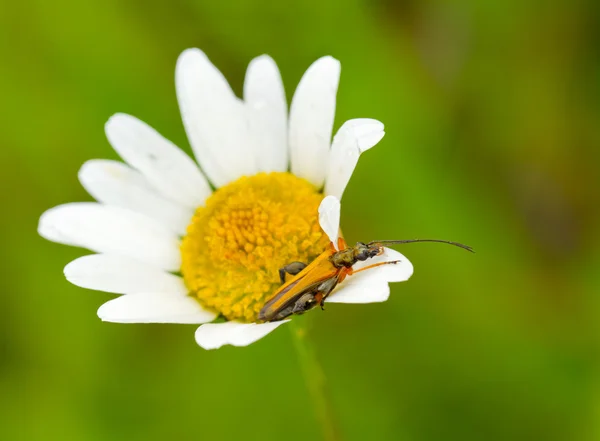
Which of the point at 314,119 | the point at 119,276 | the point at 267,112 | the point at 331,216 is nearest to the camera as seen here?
the point at 331,216

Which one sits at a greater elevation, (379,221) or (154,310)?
(379,221)

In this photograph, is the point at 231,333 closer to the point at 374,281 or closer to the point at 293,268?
the point at 293,268

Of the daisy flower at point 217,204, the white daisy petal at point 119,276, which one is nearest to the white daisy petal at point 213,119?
the daisy flower at point 217,204

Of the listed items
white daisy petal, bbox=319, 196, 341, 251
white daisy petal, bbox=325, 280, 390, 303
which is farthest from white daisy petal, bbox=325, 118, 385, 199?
white daisy petal, bbox=325, 280, 390, 303

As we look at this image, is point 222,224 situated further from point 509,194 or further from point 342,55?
point 509,194

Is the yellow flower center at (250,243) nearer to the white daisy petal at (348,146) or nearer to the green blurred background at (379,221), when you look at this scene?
the white daisy petal at (348,146)

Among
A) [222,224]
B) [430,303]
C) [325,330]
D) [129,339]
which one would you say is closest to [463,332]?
[430,303]

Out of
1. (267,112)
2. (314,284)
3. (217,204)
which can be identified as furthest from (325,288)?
(267,112)

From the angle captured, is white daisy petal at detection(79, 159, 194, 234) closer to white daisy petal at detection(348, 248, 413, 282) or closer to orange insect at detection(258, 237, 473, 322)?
orange insect at detection(258, 237, 473, 322)
